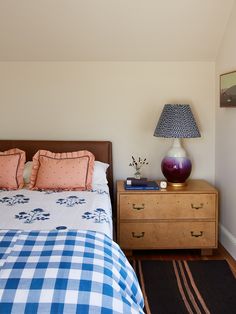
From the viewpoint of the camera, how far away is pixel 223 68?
3018 mm

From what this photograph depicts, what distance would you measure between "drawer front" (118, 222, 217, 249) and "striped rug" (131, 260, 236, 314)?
0.15 m

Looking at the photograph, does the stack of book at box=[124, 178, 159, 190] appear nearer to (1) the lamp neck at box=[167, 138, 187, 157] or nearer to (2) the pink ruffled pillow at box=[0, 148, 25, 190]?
Result: (1) the lamp neck at box=[167, 138, 187, 157]

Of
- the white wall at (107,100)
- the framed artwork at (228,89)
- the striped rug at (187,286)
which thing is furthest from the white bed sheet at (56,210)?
the framed artwork at (228,89)

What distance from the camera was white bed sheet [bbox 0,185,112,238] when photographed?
77.3 inches

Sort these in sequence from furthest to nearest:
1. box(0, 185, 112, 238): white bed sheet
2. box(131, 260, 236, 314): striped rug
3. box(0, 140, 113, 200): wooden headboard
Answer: box(0, 140, 113, 200): wooden headboard
box(131, 260, 236, 314): striped rug
box(0, 185, 112, 238): white bed sheet

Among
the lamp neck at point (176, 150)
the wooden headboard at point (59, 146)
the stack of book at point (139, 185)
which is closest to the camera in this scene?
the stack of book at point (139, 185)

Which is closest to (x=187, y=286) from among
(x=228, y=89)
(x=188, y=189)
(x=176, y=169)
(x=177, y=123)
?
(x=188, y=189)

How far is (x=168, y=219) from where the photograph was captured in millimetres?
2908

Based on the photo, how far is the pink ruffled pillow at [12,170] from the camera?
2820mm

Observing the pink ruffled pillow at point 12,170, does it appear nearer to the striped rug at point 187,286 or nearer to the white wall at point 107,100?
the white wall at point 107,100

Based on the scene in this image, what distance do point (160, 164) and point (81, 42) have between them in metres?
1.33

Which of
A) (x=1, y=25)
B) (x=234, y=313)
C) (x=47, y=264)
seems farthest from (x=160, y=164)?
(x=47, y=264)

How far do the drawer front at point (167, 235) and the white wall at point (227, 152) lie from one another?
0.60 feet

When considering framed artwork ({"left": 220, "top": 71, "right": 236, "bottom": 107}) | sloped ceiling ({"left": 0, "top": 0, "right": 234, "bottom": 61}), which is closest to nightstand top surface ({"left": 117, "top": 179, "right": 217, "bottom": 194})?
framed artwork ({"left": 220, "top": 71, "right": 236, "bottom": 107})
